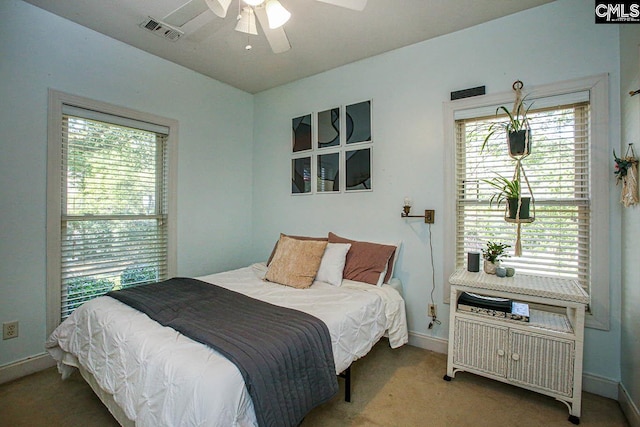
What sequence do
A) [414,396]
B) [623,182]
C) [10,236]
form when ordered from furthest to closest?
[10,236]
[414,396]
[623,182]

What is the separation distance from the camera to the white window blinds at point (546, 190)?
6.83ft

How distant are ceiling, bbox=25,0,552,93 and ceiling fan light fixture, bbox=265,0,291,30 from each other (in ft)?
1.16

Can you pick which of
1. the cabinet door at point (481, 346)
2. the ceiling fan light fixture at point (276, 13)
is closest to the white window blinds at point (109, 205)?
the ceiling fan light fixture at point (276, 13)

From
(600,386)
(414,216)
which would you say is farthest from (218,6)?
(600,386)

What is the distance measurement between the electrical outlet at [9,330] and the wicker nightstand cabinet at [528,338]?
320 cm

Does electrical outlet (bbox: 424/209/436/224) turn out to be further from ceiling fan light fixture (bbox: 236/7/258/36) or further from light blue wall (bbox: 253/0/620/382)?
ceiling fan light fixture (bbox: 236/7/258/36)

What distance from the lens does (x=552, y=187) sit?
217 cm

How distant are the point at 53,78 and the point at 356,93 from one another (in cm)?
259

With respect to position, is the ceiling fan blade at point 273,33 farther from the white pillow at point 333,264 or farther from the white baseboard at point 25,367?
the white baseboard at point 25,367

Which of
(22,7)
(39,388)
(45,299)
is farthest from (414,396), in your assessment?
(22,7)

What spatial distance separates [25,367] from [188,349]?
6.19 feet

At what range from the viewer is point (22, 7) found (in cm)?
217

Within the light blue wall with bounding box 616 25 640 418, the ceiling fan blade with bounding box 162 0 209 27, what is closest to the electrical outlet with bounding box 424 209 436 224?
the light blue wall with bounding box 616 25 640 418

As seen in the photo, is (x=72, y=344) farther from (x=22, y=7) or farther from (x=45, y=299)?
(x=22, y=7)
